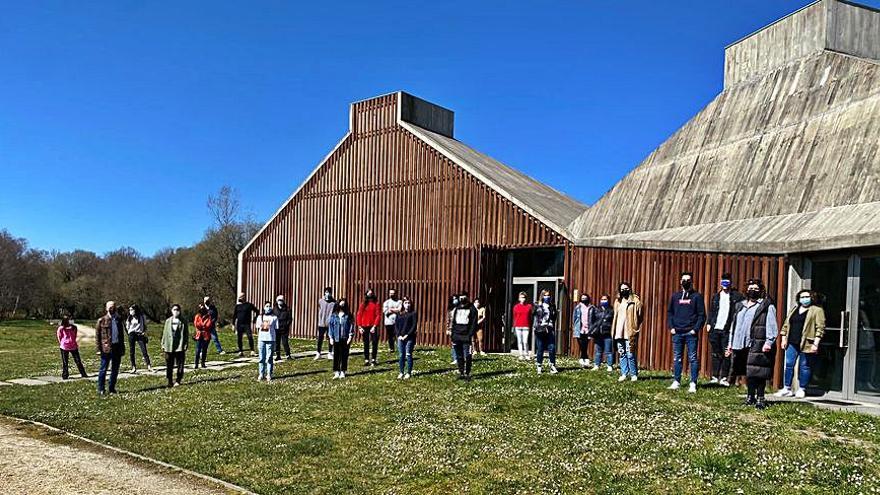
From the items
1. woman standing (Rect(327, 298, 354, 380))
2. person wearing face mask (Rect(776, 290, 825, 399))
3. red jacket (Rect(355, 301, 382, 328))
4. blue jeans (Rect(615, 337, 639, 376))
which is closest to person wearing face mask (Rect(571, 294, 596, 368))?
blue jeans (Rect(615, 337, 639, 376))

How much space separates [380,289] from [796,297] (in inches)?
699

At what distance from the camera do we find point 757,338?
33.6 ft

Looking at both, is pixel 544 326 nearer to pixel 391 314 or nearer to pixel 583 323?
pixel 583 323

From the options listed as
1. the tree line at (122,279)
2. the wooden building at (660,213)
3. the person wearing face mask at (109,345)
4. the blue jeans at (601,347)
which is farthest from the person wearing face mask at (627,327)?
the tree line at (122,279)

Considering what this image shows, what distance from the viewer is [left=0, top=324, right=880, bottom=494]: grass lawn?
771 cm

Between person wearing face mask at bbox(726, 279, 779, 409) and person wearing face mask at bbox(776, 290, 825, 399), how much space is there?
1.20 meters

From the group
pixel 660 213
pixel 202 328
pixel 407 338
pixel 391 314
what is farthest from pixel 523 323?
pixel 202 328

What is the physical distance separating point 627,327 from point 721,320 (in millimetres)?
1768

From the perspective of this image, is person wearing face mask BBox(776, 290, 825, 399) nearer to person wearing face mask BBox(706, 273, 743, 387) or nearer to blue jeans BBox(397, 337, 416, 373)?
person wearing face mask BBox(706, 273, 743, 387)

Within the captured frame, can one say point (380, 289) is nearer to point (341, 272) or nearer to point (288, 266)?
point (341, 272)

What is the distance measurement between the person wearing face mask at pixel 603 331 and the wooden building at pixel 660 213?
1.28m

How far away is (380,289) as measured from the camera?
27.8 metres

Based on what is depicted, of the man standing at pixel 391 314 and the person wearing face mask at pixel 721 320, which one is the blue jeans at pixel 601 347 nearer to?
the person wearing face mask at pixel 721 320

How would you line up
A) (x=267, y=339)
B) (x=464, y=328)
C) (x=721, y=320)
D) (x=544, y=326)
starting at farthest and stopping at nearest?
(x=267, y=339) → (x=544, y=326) → (x=464, y=328) → (x=721, y=320)
